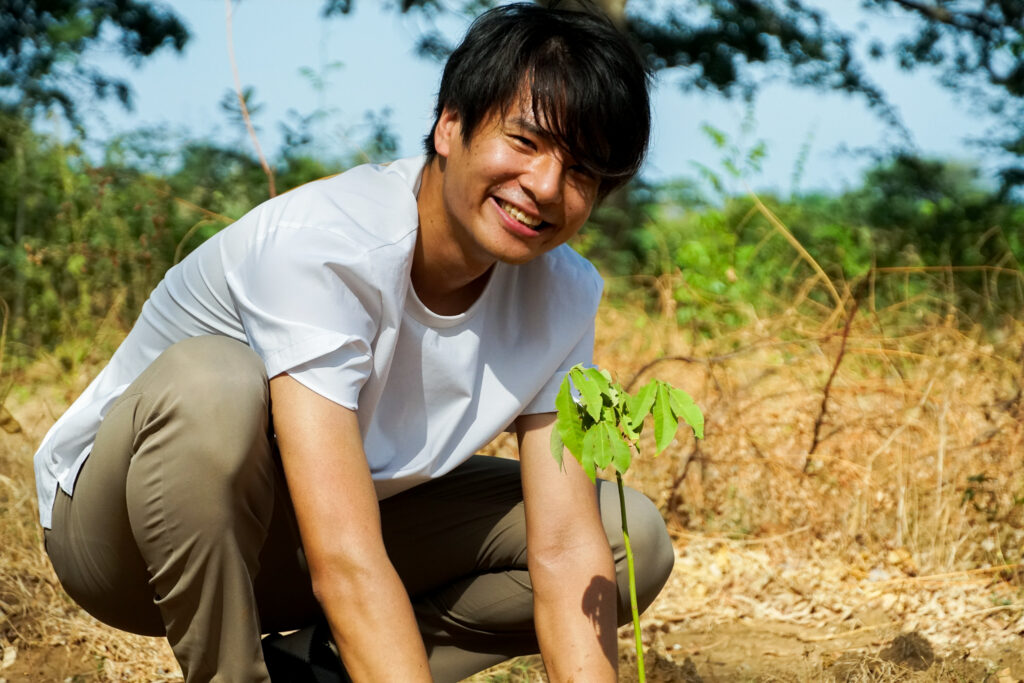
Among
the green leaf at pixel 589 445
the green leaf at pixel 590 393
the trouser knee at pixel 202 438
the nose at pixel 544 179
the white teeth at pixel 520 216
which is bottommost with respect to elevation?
the trouser knee at pixel 202 438

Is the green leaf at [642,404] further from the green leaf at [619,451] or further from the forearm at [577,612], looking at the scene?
→ the forearm at [577,612]

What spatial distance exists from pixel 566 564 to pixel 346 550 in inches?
18.8

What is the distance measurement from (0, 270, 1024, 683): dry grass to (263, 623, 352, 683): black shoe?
49 centimetres

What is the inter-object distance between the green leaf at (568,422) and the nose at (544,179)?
39 cm

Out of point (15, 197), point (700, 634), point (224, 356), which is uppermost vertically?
point (224, 356)

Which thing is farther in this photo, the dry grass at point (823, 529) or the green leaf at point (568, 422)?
the dry grass at point (823, 529)

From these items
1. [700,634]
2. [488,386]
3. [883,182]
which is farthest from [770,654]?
[883,182]

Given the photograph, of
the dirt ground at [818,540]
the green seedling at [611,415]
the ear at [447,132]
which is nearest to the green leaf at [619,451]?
the green seedling at [611,415]

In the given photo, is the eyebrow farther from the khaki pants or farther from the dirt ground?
the dirt ground

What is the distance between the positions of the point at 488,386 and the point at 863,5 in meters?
6.31

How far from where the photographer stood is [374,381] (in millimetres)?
1693

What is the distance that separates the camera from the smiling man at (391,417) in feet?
4.98

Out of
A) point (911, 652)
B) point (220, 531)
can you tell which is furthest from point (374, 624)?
point (911, 652)

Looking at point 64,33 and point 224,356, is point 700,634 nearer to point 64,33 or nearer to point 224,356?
point 224,356
